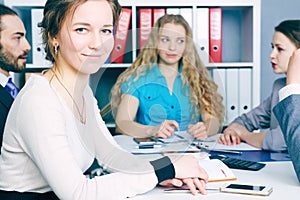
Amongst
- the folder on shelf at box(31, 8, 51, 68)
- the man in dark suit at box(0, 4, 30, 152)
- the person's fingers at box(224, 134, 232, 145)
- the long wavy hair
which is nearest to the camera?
the long wavy hair

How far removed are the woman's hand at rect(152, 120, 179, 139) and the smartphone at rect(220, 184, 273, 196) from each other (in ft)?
1.66

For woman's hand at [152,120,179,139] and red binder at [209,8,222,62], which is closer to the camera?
woman's hand at [152,120,179,139]

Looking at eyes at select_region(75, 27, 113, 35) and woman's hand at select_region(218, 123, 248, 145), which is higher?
eyes at select_region(75, 27, 113, 35)

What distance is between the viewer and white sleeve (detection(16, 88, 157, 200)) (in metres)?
0.94

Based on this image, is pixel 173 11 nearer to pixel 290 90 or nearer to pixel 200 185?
pixel 290 90

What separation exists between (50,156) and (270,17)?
7.88ft

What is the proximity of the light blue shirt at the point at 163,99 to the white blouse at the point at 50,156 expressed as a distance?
25cm

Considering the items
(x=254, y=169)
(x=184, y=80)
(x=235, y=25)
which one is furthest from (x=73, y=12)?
(x=235, y=25)

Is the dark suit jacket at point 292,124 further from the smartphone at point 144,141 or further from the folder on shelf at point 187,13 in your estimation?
the folder on shelf at point 187,13

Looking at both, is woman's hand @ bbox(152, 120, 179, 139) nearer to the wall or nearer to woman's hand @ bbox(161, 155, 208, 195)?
woman's hand @ bbox(161, 155, 208, 195)

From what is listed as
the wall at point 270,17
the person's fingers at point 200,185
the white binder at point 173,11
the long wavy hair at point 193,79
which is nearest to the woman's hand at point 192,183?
the person's fingers at point 200,185

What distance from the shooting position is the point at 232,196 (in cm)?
103

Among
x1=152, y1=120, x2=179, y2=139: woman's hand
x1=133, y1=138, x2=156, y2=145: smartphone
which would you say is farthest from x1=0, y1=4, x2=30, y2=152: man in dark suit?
x1=152, y1=120, x2=179, y2=139: woman's hand

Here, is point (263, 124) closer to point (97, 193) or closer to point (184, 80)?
point (184, 80)
